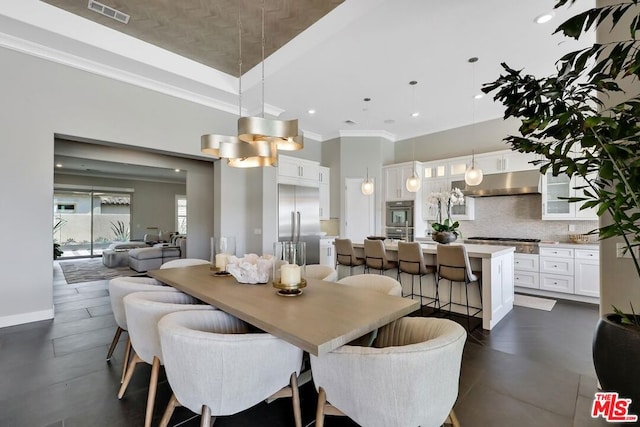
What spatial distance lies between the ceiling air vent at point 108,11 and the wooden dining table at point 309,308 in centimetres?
310

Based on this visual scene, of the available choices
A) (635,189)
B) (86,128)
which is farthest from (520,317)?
(86,128)

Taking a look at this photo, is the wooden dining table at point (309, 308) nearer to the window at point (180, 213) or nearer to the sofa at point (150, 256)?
the sofa at point (150, 256)

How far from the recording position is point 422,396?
1142 mm

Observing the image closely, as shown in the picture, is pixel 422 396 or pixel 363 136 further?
pixel 363 136

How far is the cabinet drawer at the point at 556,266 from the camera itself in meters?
4.52

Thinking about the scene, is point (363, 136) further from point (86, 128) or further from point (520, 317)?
point (86, 128)

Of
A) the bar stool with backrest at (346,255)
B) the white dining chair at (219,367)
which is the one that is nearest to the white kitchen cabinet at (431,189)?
the bar stool with backrest at (346,255)

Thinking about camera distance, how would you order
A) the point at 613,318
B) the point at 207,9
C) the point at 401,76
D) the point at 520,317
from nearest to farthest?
the point at 613,318 < the point at 207,9 < the point at 520,317 < the point at 401,76

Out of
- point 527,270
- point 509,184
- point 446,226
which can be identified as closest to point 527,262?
point 527,270

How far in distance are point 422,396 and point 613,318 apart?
121 cm

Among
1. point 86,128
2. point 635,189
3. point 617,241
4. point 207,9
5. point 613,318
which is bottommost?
point 613,318

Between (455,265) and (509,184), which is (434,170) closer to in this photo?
(509,184)

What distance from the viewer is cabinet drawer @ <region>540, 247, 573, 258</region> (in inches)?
178

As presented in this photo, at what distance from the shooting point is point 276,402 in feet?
6.61
